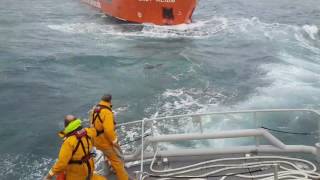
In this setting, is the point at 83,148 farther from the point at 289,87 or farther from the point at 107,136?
the point at 289,87

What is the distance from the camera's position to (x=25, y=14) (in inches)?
1379

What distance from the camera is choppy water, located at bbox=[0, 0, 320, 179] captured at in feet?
51.2

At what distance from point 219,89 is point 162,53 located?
6768mm

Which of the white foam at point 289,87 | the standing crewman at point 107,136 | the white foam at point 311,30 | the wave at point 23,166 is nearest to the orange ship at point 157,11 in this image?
the white foam at point 311,30

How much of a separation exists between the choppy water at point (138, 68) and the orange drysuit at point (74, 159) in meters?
5.67

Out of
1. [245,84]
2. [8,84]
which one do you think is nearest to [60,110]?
[8,84]

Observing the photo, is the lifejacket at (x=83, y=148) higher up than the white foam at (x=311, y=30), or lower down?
lower down

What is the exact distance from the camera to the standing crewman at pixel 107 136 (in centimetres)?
753

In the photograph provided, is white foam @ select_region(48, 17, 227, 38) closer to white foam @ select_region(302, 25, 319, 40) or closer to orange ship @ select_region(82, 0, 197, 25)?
orange ship @ select_region(82, 0, 197, 25)

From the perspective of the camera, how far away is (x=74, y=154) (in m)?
6.33

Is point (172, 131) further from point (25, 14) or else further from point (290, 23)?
point (25, 14)

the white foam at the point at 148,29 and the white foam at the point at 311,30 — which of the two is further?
the white foam at the point at 148,29

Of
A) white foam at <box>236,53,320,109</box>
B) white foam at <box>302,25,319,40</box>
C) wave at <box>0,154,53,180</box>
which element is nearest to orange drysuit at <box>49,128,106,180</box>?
wave at <box>0,154,53,180</box>

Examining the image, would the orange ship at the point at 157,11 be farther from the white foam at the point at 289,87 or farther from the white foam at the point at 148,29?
the white foam at the point at 289,87
